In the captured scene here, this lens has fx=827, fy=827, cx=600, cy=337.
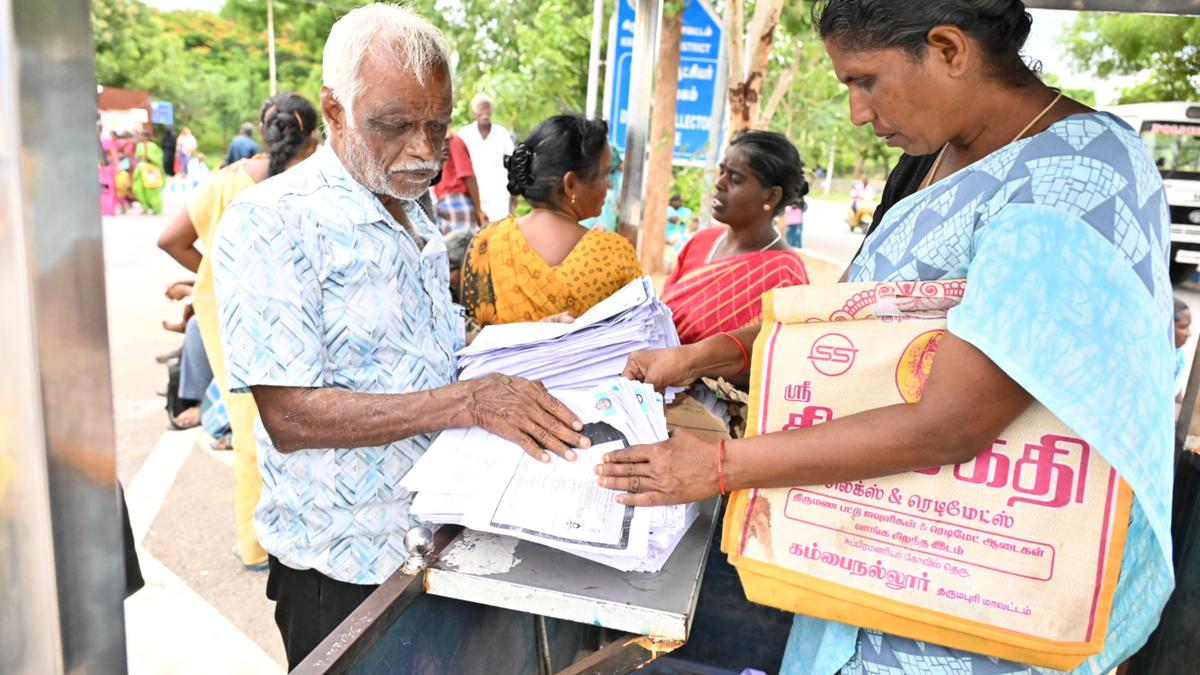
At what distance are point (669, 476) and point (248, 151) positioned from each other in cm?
1024

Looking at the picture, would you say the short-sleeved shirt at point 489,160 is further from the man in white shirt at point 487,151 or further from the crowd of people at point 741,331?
the crowd of people at point 741,331

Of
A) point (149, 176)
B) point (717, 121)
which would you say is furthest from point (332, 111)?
point (149, 176)

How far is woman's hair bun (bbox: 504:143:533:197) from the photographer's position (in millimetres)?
2629

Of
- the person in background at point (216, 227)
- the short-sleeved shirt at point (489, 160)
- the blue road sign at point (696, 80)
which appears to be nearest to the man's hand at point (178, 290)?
the person in background at point (216, 227)

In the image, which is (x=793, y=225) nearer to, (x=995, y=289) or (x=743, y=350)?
(x=743, y=350)

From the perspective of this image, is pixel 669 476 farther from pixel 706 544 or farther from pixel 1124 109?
pixel 1124 109

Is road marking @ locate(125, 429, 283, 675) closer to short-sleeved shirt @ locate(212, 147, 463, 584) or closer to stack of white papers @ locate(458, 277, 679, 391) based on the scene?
short-sleeved shirt @ locate(212, 147, 463, 584)

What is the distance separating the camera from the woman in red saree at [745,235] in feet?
8.30

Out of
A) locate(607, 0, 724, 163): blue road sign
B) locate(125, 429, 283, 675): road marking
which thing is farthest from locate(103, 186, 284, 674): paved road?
locate(607, 0, 724, 163): blue road sign

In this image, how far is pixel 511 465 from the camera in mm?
1333

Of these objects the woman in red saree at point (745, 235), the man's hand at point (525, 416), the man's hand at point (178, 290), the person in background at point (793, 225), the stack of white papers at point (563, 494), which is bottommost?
the person in background at point (793, 225)

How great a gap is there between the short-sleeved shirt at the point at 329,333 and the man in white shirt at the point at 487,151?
619 cm

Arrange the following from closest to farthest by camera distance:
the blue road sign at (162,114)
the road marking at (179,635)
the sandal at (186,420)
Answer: the road marking at (179,635) < the sandal at (186,420) < the blue road sign at (162,114)

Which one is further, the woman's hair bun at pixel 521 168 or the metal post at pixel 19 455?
the woman's hair bun at pixel 521 168
